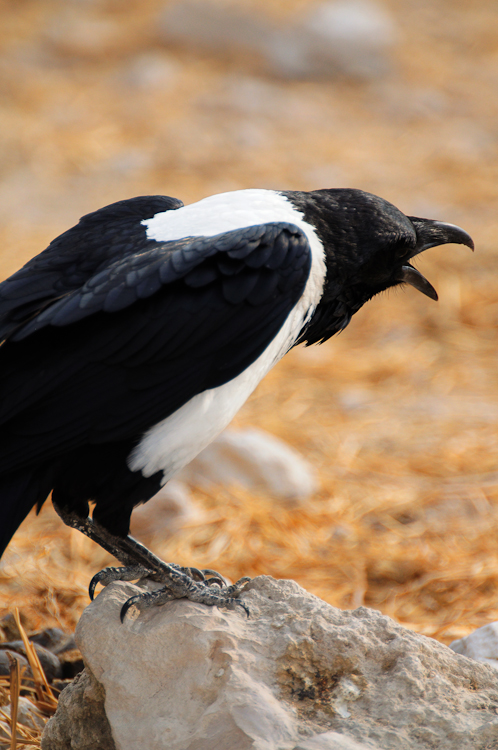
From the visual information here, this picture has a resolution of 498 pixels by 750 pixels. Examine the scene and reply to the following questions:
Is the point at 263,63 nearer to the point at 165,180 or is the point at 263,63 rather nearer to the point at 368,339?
the point at 165,180

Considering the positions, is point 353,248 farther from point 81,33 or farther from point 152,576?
point 81,33

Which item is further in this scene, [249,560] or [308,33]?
[308,33]

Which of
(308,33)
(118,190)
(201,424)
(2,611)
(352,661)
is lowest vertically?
(2,611)

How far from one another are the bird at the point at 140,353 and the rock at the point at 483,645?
0.81 metres

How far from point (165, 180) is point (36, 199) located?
128cm

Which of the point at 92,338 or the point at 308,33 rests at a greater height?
the point at 308,33

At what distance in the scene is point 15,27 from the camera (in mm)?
10500

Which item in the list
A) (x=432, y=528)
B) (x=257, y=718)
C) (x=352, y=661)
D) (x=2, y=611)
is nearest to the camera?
(x=257, y=718)

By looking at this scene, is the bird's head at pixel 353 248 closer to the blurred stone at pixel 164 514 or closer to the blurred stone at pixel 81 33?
the blurred stone at pixel 164 514

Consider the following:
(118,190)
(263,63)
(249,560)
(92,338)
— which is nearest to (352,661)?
(92,338)

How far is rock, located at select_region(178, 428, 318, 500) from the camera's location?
13.5 ft

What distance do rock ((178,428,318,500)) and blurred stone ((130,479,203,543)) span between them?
0.18 metres

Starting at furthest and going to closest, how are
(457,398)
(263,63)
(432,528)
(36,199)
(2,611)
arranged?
(263,63), (36,199), (457,398), (432,528), (2,611)

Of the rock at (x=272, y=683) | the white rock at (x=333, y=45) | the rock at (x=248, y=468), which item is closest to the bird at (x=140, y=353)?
the rock at (x=272, y=683)
